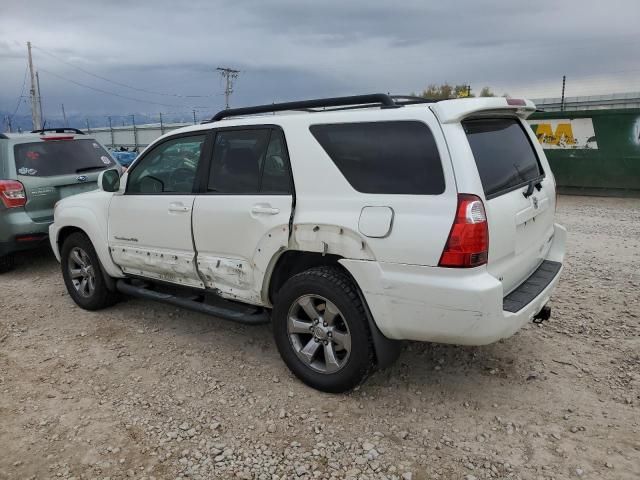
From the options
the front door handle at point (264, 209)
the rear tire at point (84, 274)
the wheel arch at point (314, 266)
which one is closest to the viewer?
the wheel arch at point (314, 266)

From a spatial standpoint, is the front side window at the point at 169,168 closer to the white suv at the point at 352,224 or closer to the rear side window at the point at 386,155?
the white suv at the point at 352,224

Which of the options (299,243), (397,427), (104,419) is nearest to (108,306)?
(104,419)

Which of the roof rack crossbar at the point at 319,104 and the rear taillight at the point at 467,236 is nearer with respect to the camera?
the rear taillight at the point at 467,236

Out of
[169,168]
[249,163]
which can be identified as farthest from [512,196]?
[169,168]

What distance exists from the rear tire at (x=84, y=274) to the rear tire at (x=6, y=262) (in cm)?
191

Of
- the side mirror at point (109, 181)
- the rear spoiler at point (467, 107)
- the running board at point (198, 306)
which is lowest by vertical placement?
the running board at point (198, 306)

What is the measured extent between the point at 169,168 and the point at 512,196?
274 centimetres

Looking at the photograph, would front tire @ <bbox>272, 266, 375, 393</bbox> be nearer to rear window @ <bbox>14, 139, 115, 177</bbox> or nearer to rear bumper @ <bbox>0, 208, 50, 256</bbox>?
rear bumper @ <bbox>0, 208, 50, 256</bbox>

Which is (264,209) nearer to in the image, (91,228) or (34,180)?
(91,228)

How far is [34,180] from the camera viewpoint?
6219 mm

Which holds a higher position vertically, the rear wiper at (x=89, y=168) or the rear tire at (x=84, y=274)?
the rear wiper at (x=89, y=168)

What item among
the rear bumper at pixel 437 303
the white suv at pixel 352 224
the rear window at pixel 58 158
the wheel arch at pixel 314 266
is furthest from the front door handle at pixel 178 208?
the rear window at pixel 58 158

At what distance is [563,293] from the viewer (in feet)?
16.4

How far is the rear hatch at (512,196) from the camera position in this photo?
292cm
